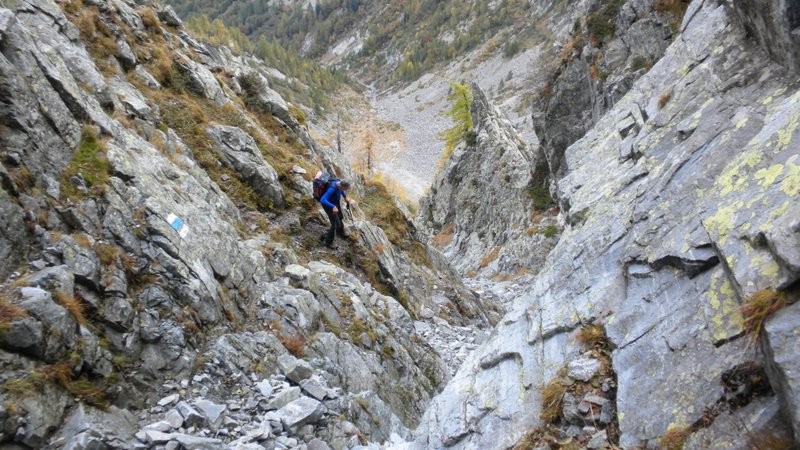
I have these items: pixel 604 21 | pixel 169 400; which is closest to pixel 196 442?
pixel 169 400

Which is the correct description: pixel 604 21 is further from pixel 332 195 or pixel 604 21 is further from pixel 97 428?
pixel 97 428

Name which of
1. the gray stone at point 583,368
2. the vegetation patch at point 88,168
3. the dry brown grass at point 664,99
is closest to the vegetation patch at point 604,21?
the dry brown grass at point 664,99

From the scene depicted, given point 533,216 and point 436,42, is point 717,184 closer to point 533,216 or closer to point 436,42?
point 533,216

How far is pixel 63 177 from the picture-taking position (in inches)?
372

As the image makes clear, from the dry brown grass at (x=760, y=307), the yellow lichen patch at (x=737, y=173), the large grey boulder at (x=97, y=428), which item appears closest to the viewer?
the dry brown grass at (x=760, y=307)

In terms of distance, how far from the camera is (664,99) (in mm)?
→ 10867

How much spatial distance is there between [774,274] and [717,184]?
2.40 metres

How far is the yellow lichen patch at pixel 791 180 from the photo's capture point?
5.90m

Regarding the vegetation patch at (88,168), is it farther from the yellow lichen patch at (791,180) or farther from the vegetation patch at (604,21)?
the vegetation patch at (604,21)

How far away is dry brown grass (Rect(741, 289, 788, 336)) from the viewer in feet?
16.9

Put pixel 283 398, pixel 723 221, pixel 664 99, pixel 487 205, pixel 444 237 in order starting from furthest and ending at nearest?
1. pixel 444 237
2. pixel 487 205
3. pixel 664 99
4. pixel 283 398
5. pixel 723 221

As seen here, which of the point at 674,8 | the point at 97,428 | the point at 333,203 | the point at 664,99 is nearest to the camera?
the point at 97,428

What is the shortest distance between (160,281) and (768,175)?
10.3 meters

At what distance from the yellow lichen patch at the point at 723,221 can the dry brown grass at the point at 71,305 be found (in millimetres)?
9631
